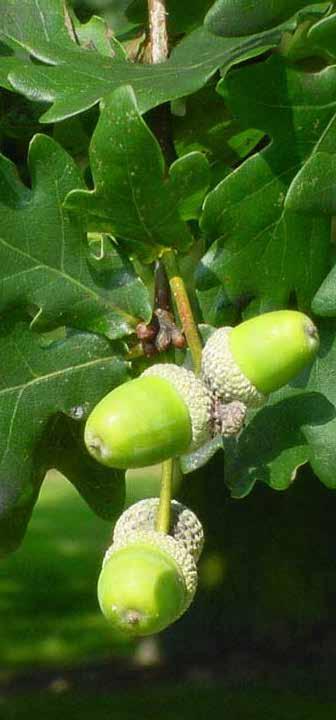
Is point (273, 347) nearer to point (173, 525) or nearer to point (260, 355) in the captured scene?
point (260, 355)

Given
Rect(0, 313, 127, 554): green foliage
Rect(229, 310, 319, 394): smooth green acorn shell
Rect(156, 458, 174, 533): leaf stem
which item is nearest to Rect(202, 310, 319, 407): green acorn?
Rect(229, 310, 319, 394): smooth green acorn shell

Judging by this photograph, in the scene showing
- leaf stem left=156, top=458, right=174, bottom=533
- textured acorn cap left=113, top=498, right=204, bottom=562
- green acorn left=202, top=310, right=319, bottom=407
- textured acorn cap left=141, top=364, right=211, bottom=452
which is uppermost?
green acorn left=202, top=310, right=319, bottom=407

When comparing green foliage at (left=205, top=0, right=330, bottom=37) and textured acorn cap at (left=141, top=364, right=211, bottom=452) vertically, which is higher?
green foliage at (left=205, top=0, right=330, bottom=37)

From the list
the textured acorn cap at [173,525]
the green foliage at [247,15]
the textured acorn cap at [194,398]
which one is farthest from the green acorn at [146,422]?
the green foliage at [247,15]

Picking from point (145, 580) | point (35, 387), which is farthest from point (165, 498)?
point (35, 387)

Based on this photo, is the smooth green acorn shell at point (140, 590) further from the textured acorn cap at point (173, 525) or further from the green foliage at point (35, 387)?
the green foliage at point (35, 387)

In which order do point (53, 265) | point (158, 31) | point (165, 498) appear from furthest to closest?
point (158, 31) → point (53, 265) → point (165, 498)

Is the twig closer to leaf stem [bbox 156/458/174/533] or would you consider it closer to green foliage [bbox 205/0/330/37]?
green foliage [bbox 205/0/330/37]
